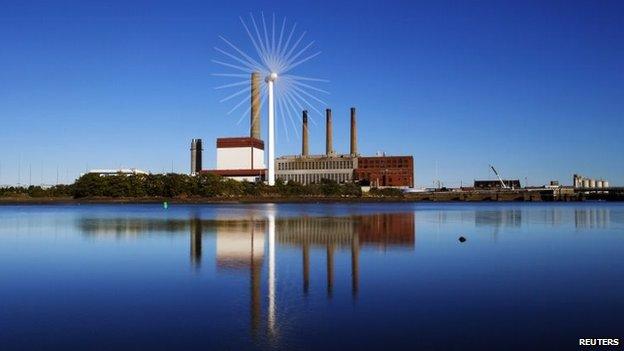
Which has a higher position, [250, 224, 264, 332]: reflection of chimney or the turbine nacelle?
the turbine nacelle

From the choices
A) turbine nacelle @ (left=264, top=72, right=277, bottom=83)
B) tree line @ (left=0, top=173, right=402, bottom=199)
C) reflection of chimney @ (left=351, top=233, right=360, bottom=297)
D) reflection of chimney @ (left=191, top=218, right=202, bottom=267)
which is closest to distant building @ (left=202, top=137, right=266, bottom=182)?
tree line @ (left=0, top=173, right=402, bottom=199)

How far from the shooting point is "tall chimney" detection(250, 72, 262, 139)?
177m

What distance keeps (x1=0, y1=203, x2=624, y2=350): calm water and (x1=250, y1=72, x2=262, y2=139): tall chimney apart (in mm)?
146790

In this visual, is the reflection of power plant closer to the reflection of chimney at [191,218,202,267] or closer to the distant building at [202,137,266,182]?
the reflection of chimney at [191,218,202,267]

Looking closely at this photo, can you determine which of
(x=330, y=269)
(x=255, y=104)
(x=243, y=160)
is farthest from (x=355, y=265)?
(x=243, y=160)

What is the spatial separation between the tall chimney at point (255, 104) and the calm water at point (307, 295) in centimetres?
14679

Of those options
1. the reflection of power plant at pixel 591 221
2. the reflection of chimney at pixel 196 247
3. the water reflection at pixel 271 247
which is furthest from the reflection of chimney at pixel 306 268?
the reflection of power plant at pixel 591 221

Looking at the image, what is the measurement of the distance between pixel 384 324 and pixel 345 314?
1.33m

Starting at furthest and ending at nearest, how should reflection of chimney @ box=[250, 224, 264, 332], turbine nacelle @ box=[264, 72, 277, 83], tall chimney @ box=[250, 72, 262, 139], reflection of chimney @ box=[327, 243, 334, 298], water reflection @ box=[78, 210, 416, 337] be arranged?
tall chimney @ box=[250, 72, 262, 139] → turbine nacelle @ box=[264, 72, 277, 83] → reflection of chimney @ box=[327, 243, 334, 298] → water reflection @ box=[78, 210, 416, 337] → reflection of chimney @ box=[250, 224, 264, 332]

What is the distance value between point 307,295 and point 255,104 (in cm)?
17006

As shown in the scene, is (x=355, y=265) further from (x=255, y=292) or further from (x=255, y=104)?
(x=255, y=104)

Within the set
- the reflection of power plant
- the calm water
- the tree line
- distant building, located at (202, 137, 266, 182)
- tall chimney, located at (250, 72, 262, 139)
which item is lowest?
the reflection of power plant

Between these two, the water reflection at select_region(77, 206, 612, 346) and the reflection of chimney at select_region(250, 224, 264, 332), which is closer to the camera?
the reflection of chimney at select_region(250, 224, 264, 332)

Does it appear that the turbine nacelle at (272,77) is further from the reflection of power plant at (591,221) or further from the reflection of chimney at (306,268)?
the reflection of chimney at (306,268)
